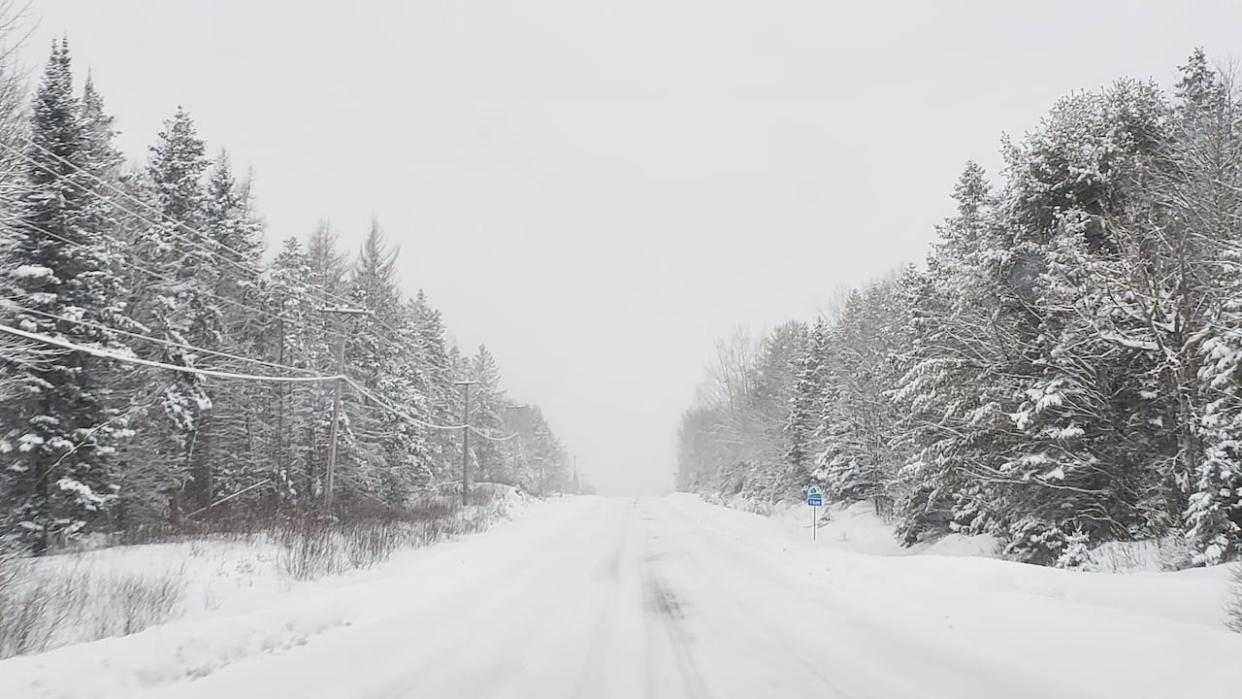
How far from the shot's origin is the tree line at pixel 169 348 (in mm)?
14961

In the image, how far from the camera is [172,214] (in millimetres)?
23578

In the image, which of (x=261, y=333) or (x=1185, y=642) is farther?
(x=261, y=333)

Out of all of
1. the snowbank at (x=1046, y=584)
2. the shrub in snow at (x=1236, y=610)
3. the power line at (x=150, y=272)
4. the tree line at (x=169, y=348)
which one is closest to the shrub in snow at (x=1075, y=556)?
the snowbank at (x=1046, y=584)

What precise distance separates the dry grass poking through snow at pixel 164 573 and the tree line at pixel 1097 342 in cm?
1554

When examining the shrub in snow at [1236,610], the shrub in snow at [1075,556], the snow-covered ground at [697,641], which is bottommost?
the shrub in snow at [1075,556]

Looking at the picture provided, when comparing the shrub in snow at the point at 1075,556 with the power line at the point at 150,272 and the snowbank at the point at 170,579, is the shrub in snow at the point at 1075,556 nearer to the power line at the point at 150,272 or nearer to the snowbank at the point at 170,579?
the snowbank at the point at 170,579

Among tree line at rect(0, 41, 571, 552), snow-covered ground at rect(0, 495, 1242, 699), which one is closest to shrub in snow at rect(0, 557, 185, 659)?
snow-covered ground at rect(0, 495, 1242, 699)

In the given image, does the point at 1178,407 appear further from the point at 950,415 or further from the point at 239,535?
the point at 239,535

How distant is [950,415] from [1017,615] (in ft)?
40.0

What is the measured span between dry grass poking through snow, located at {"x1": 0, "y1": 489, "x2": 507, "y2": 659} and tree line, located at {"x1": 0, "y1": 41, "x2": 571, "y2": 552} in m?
3.00

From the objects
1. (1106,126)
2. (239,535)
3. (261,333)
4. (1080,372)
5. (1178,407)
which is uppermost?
(1106,126)

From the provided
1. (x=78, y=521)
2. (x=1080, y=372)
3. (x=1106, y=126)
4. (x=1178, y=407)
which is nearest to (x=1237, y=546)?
(x=1178, y=407)

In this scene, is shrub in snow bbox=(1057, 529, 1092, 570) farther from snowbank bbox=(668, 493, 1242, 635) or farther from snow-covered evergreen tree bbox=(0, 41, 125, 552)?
snow-covered evergreen tree bbox=(0, 41, 125, 552)

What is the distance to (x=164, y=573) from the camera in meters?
11.4
